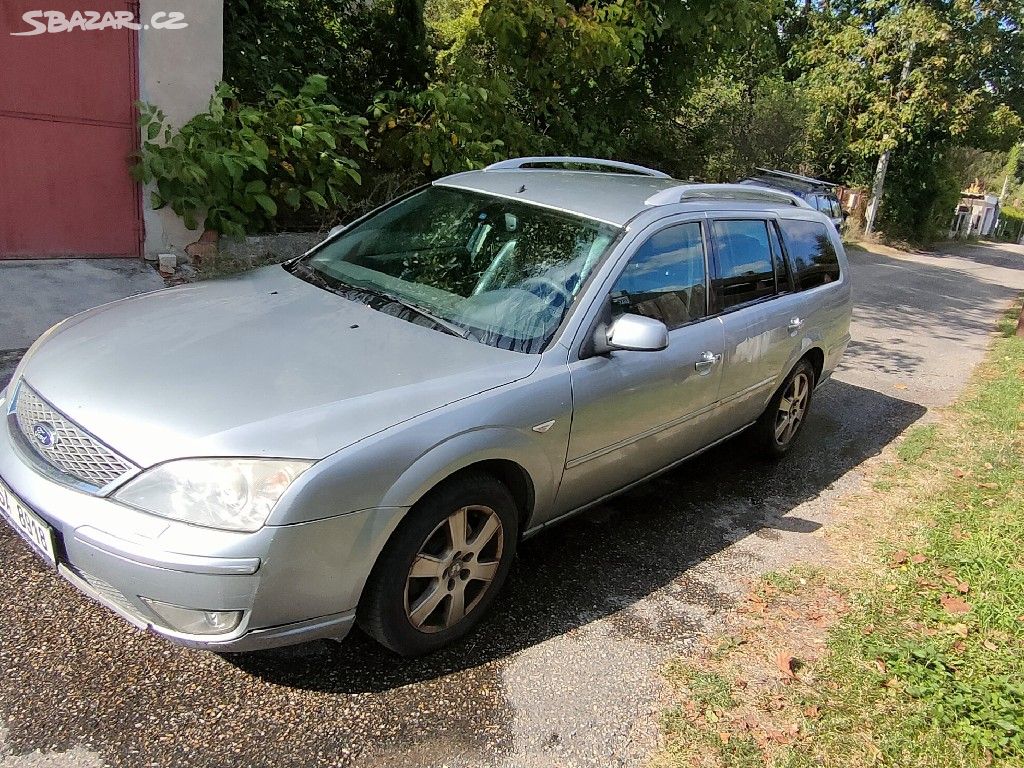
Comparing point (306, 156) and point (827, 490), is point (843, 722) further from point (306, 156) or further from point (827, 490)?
point (306, 156)

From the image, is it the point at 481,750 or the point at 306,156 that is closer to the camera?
the point at 481,750

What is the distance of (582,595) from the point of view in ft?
11.4

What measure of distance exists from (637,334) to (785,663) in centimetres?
143

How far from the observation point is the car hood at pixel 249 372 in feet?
7.90

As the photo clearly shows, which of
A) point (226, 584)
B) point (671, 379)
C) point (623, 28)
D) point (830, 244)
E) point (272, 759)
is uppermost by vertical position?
point (623, 28)

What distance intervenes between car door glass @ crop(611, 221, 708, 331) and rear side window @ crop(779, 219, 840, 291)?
3.81ft

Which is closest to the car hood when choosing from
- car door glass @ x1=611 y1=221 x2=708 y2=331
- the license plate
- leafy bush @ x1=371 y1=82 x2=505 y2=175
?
the license plate

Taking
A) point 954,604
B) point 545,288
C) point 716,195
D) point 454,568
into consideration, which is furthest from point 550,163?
point 954,604

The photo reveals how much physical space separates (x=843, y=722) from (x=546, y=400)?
1570mm

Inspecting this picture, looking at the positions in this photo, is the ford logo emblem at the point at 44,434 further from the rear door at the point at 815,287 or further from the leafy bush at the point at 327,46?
the leafy bush at the point at 327,46

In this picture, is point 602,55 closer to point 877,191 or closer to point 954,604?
point 954,604

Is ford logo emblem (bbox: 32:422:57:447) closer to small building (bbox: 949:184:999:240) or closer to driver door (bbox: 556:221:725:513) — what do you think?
driver door (bbox: 556:221:725:513)

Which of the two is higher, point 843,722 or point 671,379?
point 671,379

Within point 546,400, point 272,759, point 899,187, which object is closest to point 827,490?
point 546,400
